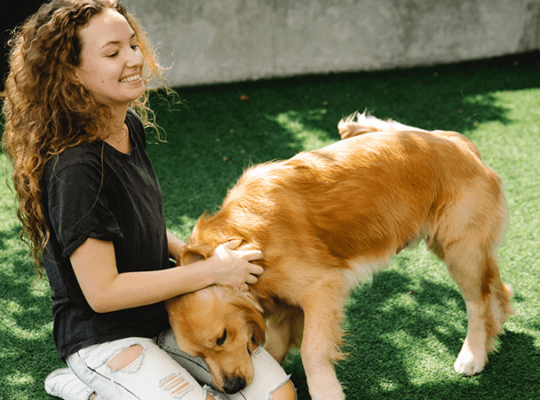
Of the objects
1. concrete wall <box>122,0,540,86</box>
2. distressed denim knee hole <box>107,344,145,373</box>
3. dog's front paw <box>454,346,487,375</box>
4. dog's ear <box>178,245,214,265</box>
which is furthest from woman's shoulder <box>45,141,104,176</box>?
concrete wall <box>122,0,540,86</box>

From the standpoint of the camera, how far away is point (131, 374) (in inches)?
83.4

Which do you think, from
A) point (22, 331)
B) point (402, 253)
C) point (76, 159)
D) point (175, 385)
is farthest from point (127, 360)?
point (402, 253)

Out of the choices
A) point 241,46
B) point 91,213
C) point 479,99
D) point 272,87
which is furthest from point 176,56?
point 91,213

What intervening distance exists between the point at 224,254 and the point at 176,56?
6533mm

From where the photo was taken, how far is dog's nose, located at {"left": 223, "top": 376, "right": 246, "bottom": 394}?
229 centimetres

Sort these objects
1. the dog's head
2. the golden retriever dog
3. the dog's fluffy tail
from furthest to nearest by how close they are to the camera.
→ the dog's fluffy tail < the golden retriever dog < the dog's head

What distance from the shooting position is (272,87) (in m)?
8.01

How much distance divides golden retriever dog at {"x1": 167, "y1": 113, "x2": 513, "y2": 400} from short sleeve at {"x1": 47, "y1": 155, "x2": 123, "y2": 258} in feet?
1.60

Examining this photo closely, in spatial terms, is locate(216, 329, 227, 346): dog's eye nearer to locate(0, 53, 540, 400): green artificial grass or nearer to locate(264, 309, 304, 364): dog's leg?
locate(264, 309, 304, 364): dog's leg

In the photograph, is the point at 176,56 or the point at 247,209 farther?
the point at 176,56

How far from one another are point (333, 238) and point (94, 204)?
128 cm

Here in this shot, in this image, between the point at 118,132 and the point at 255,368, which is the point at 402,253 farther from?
the point at 118,132

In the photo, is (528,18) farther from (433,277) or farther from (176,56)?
(433,277)

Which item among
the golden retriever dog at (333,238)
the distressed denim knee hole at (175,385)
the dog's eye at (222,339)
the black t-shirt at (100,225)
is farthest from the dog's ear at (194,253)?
the distressed denim knee hole at (175,385)
